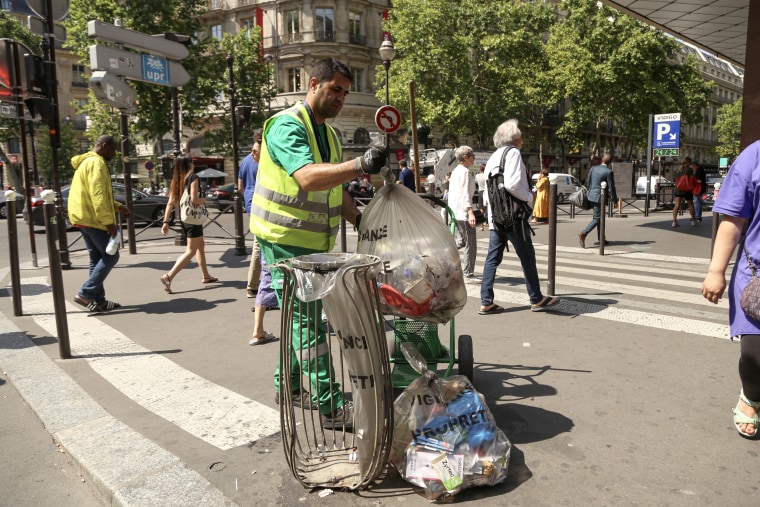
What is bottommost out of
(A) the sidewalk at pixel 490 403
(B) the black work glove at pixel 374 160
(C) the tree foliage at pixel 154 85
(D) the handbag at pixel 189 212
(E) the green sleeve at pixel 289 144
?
(A) the sidewalk at pixel 490 403

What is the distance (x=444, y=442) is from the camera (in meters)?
2.47

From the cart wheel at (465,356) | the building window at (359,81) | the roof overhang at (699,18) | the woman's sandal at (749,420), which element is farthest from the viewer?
the building window at (359,81)

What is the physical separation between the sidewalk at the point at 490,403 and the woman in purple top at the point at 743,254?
0.92 ft

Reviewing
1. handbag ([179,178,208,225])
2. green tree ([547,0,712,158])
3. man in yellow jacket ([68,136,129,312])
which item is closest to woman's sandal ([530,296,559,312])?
handbag ([179,178,208,225])

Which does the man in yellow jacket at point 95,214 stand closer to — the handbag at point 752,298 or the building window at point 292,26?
the handbag at point 752,298

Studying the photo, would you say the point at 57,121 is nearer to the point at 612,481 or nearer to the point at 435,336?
the point at 435,336

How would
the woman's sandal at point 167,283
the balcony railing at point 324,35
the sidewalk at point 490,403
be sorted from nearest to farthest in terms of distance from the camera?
the sidewalk at point 490,403
the woman's sandal at point 167,283
the balcony railing at point 324,35

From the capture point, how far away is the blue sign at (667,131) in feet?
57.9

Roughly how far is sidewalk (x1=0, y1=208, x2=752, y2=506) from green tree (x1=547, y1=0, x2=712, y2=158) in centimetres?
3344

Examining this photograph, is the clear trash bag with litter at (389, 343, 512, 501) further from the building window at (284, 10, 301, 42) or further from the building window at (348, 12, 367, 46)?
the building window at (348, 12, 367, 46)

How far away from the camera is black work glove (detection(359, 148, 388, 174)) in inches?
99.8

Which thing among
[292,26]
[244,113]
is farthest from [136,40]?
[292,26]

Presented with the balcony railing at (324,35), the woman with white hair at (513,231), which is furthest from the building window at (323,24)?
the woman with white hair at (513,231)

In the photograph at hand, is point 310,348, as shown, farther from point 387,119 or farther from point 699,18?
point 699,18
